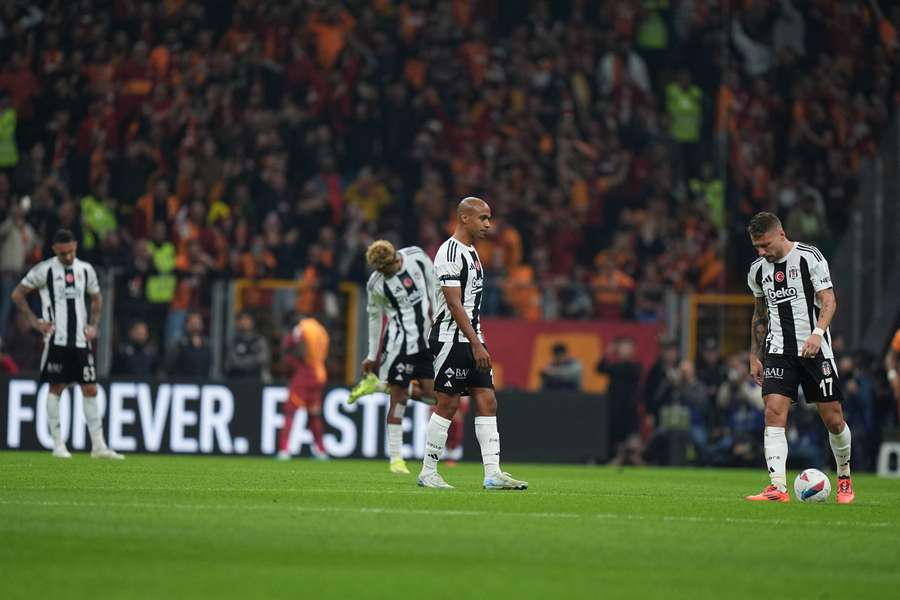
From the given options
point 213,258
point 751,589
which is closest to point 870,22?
point 213,258

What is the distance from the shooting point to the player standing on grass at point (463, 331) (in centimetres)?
1189

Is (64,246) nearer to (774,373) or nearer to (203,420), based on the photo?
(203,420)

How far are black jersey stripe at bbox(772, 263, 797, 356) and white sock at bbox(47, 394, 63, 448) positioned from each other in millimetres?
9229

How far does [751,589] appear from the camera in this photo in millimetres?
7164

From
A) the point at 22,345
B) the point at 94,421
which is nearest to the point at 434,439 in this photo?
the point at 94,421

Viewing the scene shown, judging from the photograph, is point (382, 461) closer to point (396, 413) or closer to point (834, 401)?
point (396, 413)

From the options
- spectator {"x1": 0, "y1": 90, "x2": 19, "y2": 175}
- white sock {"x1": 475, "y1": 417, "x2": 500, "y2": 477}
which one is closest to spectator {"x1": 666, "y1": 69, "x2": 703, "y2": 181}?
spectator {"x1": 0, "y1": 90, "x2": 19, "y2": 175}

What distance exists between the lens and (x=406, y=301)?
1648 centimetres

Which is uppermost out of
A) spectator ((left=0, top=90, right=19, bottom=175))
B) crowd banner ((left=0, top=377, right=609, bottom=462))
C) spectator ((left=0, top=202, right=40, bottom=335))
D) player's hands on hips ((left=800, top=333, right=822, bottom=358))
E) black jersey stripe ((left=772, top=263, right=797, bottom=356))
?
spectator ((left=0, top=90, right=19, bottom=175))

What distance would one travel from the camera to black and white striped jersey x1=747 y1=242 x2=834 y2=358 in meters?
12.3

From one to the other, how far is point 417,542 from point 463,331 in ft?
11.1

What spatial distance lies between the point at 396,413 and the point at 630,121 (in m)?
13.8

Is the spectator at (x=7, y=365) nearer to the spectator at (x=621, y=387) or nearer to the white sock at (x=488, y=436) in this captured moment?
the spectator at (x=621, y=387)

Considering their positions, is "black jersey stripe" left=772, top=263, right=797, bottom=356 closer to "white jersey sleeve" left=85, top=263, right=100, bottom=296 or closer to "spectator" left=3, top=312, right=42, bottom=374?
"white jersey sleeve" left=85, top=263, right=100, bottom=296
